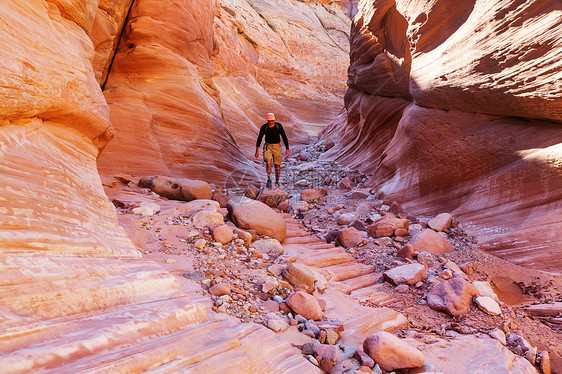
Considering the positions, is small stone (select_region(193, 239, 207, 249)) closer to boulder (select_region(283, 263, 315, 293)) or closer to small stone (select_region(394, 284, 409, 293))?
boulder (select_region(283, 263, 315, 293))

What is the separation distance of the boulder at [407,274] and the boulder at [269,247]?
1.31 m

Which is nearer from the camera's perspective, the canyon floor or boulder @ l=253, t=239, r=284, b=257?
the canyon floor

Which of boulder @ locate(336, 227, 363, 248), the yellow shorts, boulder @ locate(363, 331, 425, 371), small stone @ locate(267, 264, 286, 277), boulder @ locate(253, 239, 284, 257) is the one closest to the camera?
boulder @ locate(363, 331, 425, 371)

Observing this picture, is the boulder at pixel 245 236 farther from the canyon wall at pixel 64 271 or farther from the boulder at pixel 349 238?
the boulder at pixel 349 238

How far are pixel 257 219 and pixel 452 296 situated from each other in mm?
2454

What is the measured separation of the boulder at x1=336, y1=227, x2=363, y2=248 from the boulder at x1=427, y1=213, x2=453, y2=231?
131cm

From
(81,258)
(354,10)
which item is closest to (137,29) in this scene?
(81,258)

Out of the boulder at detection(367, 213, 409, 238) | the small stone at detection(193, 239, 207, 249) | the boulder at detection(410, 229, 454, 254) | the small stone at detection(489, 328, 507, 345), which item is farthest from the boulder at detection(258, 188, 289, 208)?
the small stone at detection(489, 328, 507, 345)

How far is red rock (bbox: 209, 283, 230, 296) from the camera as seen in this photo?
8.49ft

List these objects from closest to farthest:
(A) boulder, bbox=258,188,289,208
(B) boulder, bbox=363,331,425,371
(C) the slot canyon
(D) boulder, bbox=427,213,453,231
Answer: (C) the slot canyon, (B) boulder, bbox=363,331,425,371, (D) boulder, bbox=427,213,453,231, (A) boulder, bbox=258,188,289,208

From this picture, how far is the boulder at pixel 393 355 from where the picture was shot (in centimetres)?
225

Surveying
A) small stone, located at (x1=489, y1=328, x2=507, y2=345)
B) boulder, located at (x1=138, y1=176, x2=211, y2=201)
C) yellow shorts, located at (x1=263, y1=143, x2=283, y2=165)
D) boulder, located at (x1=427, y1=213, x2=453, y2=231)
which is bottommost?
small stone, located at (x1=489, y1=328, x2=507, y2=345)

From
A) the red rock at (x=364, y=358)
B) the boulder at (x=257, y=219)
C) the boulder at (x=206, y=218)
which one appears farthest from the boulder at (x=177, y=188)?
the red rock at (x=364, y=358)

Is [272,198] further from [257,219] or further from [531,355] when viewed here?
[531,355]
